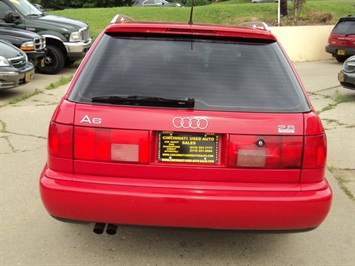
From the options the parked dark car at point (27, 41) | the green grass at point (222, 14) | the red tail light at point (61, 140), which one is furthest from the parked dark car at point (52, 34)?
the red tail light at point (61, 140)

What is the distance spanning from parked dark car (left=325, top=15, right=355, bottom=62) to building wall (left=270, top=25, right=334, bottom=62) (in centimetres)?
89

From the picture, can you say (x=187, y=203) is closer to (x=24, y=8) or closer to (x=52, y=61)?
(x=52, y=61)

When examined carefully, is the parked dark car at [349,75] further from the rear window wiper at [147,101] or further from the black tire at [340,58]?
the rear window wiper at [147,101]

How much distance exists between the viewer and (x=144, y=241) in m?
3.55

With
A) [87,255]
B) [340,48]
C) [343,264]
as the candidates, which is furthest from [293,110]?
[340,48]

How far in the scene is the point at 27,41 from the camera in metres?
11.0

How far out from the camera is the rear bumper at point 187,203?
108 inches

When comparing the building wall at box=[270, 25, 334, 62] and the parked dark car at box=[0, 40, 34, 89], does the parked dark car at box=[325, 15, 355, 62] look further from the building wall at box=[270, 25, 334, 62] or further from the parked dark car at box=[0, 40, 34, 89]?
the parked dark car at box=[0, 40, 34, 89]

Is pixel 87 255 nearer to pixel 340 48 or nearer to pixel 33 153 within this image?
pixel 33 153

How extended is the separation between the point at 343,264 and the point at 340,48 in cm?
1356

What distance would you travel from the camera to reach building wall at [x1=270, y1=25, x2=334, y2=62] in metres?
16.3

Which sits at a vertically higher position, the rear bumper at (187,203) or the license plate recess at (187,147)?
the license plate recess at (187,147)

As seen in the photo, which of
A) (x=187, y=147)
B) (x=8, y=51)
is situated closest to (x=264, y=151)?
(x=187, y=147)

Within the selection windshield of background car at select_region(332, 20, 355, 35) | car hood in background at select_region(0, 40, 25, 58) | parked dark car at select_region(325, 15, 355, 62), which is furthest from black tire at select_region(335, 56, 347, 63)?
car hood in background at select_region(0, 40, 25, 58)
